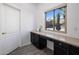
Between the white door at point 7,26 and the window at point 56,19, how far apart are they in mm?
1290

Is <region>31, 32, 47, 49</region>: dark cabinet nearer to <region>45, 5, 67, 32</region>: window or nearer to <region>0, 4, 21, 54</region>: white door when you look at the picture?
<region>45, 5, 67, 32</region>: window

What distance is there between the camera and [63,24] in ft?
9.27

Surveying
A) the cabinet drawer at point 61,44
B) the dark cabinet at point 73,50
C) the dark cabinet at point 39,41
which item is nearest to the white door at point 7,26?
the cabinet drawer at point 61,44

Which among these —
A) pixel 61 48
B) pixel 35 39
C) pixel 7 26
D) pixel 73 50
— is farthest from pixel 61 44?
pixel 35 39

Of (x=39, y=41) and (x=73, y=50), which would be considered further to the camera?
(x=39, y=41)

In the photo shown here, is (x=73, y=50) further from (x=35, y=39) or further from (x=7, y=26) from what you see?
(x=35, y=39)

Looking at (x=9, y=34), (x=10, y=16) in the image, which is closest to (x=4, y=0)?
(x=10, y=16)

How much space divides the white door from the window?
1290 mm

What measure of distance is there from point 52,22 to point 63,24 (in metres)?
0.50

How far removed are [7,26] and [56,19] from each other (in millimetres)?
1627

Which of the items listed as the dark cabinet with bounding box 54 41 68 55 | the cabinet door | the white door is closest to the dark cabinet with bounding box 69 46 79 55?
the dark cabinet with bounding box 54 41 68 55

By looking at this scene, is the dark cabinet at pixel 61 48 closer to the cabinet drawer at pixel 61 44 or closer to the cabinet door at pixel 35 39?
the cabinet drawer at pixel 61 44

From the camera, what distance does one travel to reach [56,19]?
305 cm

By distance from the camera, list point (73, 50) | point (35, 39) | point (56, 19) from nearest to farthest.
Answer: point (73, 50) → point (56, 19) → point (35, 39)
